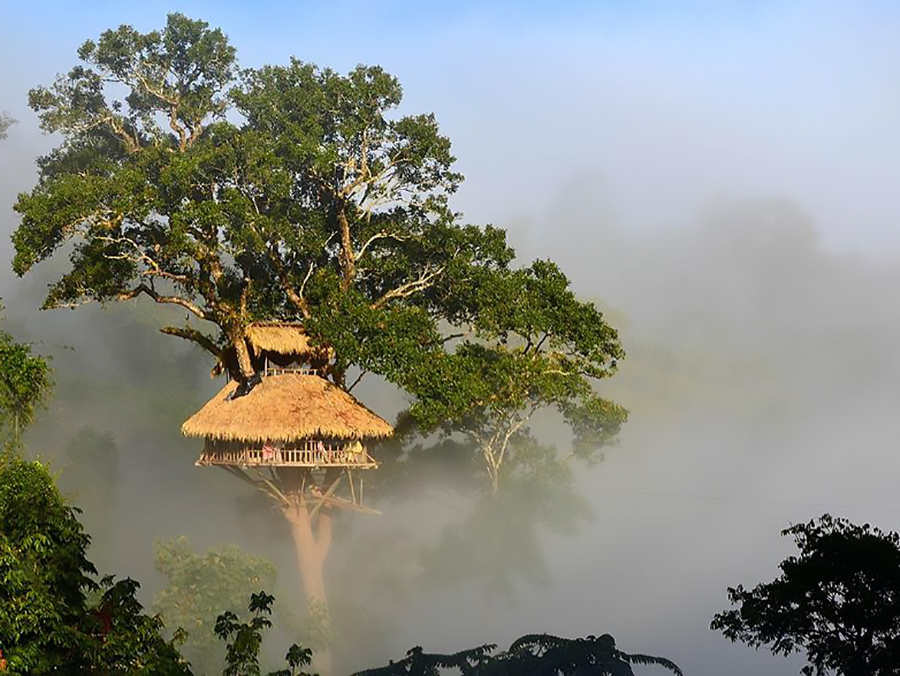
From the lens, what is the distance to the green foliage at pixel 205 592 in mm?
26516

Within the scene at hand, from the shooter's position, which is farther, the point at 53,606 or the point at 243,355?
the point at 243,355

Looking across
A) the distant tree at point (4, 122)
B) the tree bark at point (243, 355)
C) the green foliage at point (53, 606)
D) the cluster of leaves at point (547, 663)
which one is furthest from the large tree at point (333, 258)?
the distant tree at point (4, 122)

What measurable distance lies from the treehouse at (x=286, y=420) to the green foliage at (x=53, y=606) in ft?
48.6

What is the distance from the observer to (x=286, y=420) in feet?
90.7

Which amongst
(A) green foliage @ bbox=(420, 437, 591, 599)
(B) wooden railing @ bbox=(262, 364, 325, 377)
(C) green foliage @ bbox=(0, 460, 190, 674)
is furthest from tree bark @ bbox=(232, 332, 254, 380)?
(C) green foliage @ bbox=(0, 460, 190, 674)

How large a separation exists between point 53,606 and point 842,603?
11.2 meters

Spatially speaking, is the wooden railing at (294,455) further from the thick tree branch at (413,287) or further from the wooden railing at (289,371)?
the thick tree branch at (413,287)

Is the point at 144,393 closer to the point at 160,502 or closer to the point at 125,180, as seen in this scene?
the point at 160,502

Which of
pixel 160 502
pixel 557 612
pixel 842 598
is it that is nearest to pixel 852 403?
pixel 557 612

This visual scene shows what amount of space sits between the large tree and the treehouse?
61 centimetres

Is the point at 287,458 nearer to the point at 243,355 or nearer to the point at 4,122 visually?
the point at 243,355

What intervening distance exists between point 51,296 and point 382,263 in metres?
9.66

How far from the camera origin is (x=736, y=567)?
42406 millimetres

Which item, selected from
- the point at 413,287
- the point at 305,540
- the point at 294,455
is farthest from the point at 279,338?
the point at 305,540
